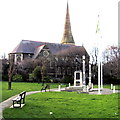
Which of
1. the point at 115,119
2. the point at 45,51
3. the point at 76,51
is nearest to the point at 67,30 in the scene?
the point at 45,51

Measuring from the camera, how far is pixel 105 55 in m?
52.5

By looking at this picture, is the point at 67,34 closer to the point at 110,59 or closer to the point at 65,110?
the point at 110,59

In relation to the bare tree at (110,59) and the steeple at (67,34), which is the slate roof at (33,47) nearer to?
the bare tree at (110,59)

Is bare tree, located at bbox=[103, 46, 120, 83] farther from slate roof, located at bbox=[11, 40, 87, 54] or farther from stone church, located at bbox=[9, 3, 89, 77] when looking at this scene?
slate roof, located at bbox=[11, 40, 87, 54]

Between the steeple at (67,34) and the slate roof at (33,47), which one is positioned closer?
the slate roof at (33,47)

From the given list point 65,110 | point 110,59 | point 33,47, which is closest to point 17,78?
point 110,59

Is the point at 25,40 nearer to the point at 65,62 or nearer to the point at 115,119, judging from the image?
the point at 65,62

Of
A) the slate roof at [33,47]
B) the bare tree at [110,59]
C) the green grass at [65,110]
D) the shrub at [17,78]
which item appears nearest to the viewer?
the green grass at [65,110]

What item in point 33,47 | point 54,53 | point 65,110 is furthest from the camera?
point 33,47

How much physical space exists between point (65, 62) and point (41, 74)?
861cm

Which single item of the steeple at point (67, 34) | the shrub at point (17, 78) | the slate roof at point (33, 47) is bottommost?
the shrub at point (17, 78)

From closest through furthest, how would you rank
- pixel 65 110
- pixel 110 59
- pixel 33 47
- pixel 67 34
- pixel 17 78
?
pixel 65 110, pixel 17 78, pixel 110 59, pixel 33 47, pixel 67 34

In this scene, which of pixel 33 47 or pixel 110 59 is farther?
pixel 33 47

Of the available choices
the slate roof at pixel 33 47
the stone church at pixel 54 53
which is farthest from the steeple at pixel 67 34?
the slate roof at pixel 33 47
